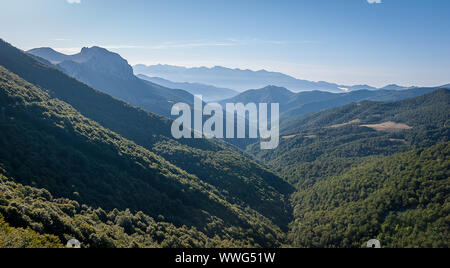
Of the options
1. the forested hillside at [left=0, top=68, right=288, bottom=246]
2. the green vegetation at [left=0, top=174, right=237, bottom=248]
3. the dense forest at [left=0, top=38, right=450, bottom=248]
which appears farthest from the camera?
the forested hillside at [left=0, top=68, right=288, bottom=246]

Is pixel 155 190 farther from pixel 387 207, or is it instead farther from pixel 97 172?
pixel 387 207

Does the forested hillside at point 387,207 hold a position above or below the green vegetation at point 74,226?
below

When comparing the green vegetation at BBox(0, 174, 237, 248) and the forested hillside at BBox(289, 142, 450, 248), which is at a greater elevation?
the green vegetation at BBox(0, 174, 237, 248)

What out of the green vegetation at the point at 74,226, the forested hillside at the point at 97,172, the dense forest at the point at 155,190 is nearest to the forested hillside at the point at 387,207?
the dense forest at the point at 155,190

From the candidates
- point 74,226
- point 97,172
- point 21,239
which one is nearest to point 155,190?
point 97,172

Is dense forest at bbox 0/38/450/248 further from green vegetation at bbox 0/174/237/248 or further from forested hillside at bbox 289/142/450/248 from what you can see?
forested hillside at bbox 289/142/450/248

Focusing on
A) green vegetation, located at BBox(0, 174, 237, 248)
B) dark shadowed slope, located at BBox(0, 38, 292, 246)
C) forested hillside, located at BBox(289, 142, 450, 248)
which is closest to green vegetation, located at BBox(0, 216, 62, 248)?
green vegetation, located at BBox(0, 174, 237, 248)

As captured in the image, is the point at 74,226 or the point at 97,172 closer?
the point at 74,226

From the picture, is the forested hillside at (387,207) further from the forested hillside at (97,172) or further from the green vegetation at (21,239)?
the green vegetation at (21,239)
